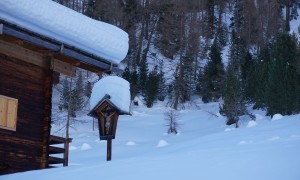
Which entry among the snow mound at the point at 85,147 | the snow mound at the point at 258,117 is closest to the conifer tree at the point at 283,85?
the snow mound at the point at 258,117

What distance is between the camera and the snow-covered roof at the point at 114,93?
9677 mm

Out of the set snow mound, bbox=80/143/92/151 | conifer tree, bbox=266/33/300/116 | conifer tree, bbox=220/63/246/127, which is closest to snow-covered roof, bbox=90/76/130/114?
snow mound, bbox=80/143/92/151

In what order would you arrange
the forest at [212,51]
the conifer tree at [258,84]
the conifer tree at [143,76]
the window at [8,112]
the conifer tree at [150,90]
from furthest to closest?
the conifer tree at [143,76], the conifer tree at [150,90], the conifer tree at [258,84], the forest at [212,51], the window at [8,112]

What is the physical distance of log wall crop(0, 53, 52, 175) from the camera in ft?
34.9

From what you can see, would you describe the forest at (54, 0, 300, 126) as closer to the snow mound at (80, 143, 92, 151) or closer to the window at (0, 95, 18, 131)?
the snow mound at (80, 143, 92, 151)

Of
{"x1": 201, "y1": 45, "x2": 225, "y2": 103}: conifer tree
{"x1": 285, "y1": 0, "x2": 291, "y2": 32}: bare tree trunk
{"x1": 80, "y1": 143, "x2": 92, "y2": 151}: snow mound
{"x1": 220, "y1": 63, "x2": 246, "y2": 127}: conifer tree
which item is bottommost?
{"x1": 80, "y1": 143, "x2": 92, "y2": 151}: snow mound

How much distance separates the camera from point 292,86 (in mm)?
28766

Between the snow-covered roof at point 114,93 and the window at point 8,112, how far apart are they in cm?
211

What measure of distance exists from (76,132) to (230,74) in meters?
11.3

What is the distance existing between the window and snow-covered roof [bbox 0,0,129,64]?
1723 mm

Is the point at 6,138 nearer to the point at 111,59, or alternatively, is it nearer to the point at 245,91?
the point at 111,59

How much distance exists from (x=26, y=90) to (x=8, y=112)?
861 millimetres

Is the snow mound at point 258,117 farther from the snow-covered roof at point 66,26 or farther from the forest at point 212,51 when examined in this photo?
the snow-covered roof at point 66,26

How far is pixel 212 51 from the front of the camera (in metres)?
43.0
